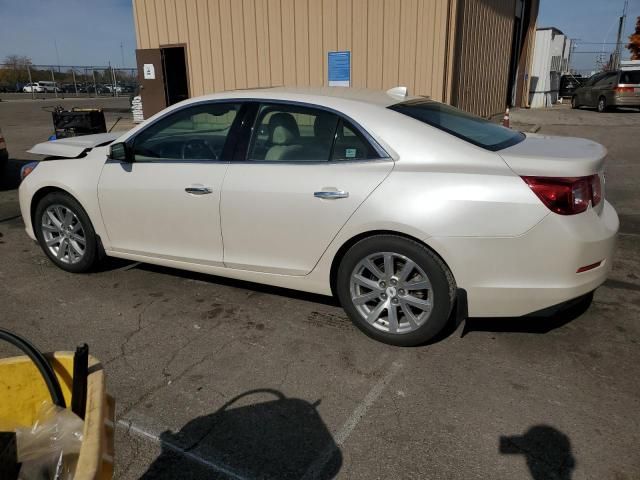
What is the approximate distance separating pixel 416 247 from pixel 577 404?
1182 millimetres

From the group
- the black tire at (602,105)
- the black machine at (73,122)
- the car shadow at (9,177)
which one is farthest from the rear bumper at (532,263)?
the black tire at (602,105)

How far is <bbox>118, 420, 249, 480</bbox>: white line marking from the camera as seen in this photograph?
7.72ft

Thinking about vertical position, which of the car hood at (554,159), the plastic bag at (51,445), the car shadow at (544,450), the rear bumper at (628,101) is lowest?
the car shadow at (544,450)

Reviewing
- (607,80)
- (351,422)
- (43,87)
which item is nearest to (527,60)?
(607,80)

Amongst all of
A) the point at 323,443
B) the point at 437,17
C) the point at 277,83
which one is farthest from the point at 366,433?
the point at 277,83

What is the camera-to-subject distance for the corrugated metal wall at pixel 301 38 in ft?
34.4

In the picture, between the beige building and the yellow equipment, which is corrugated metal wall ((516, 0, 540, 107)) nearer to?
the beige building

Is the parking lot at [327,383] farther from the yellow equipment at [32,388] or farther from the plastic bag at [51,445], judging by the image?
the plastic bag at [51,445]

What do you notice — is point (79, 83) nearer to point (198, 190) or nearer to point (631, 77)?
point (631, 77)

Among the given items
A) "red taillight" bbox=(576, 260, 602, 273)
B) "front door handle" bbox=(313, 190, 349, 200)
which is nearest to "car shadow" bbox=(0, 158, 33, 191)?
"front door handle" bbox=(313, 190, 349, 200)

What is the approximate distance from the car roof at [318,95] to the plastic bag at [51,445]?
2664 mm

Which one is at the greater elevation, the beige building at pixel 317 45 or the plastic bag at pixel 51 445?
the beige building at pixel 317 45

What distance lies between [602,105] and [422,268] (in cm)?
2276

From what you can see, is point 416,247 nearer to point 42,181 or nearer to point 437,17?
point 42,181
